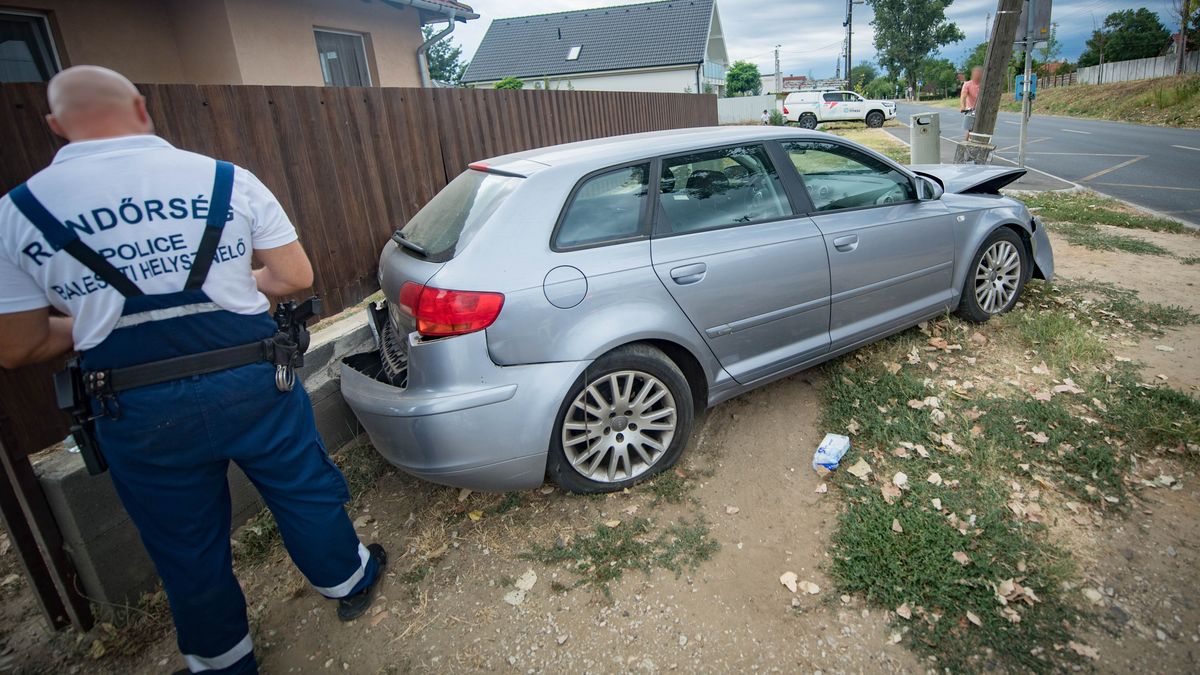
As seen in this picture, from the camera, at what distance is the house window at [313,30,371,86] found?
8.96m

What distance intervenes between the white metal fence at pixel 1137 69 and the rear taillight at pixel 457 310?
1476 inches

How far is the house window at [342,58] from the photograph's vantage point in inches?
353

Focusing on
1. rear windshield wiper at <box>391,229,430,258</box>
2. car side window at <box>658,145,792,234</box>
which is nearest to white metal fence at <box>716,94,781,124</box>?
car side window at <box>658,145,792,234</box>

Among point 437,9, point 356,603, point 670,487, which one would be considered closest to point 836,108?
point 437,9

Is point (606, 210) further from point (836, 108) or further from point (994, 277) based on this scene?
point (836, 108)

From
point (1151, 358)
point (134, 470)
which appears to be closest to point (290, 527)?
point (134, 470)

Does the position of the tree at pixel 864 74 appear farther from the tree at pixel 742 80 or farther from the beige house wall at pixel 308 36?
the beige house wall at pixel 308 36

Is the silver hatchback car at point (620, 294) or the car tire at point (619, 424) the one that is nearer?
the silver hatchback car at point (620, 294)

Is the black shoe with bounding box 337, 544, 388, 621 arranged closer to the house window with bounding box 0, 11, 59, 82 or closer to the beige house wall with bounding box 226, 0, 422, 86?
the house window with bounding box 0, 11, 59, 82

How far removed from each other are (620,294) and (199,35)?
725 cm

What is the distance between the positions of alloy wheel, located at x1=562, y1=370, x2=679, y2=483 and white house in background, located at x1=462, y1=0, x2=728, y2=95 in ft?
109

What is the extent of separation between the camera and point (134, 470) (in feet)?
6.76

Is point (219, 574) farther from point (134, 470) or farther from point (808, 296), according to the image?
point (808, 296)

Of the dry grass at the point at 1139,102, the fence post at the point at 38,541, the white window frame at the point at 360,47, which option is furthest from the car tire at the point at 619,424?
the dry grass at the point at 1139,102
